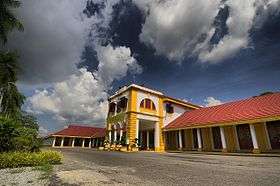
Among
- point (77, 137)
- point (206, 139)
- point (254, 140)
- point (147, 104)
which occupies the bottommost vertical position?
point (254, 140)

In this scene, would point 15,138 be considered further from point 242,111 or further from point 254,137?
point 242,111

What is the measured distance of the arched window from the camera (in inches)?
1076

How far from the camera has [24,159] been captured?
8398mm

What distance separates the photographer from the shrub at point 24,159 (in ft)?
26.5

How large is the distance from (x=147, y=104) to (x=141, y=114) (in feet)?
5.92

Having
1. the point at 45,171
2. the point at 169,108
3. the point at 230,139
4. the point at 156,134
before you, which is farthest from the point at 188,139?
the point at 45,171

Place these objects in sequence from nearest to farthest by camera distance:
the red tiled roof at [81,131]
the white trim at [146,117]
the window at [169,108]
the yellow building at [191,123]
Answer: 1. the yellow building at [191,123]
2. the white trim at [146,117]
3. the window at [169,108]
4. the red tiled roof at [81,131]

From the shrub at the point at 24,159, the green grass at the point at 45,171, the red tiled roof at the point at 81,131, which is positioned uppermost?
the red tiled roof at the point at 81,131

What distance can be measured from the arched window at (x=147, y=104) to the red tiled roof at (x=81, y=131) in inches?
802

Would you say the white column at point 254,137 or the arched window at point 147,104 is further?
the arched window at point 147,104

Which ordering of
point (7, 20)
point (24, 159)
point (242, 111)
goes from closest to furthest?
point (24, 159)
point (7, 20)
point (242, 111)

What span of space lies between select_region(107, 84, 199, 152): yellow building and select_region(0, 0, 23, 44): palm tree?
14.4 meters

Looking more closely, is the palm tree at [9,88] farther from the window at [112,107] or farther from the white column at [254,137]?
the white column at [254,137]

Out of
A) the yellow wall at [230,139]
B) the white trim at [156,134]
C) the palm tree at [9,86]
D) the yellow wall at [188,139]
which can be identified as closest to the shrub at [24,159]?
the palm tree at [9,86]
